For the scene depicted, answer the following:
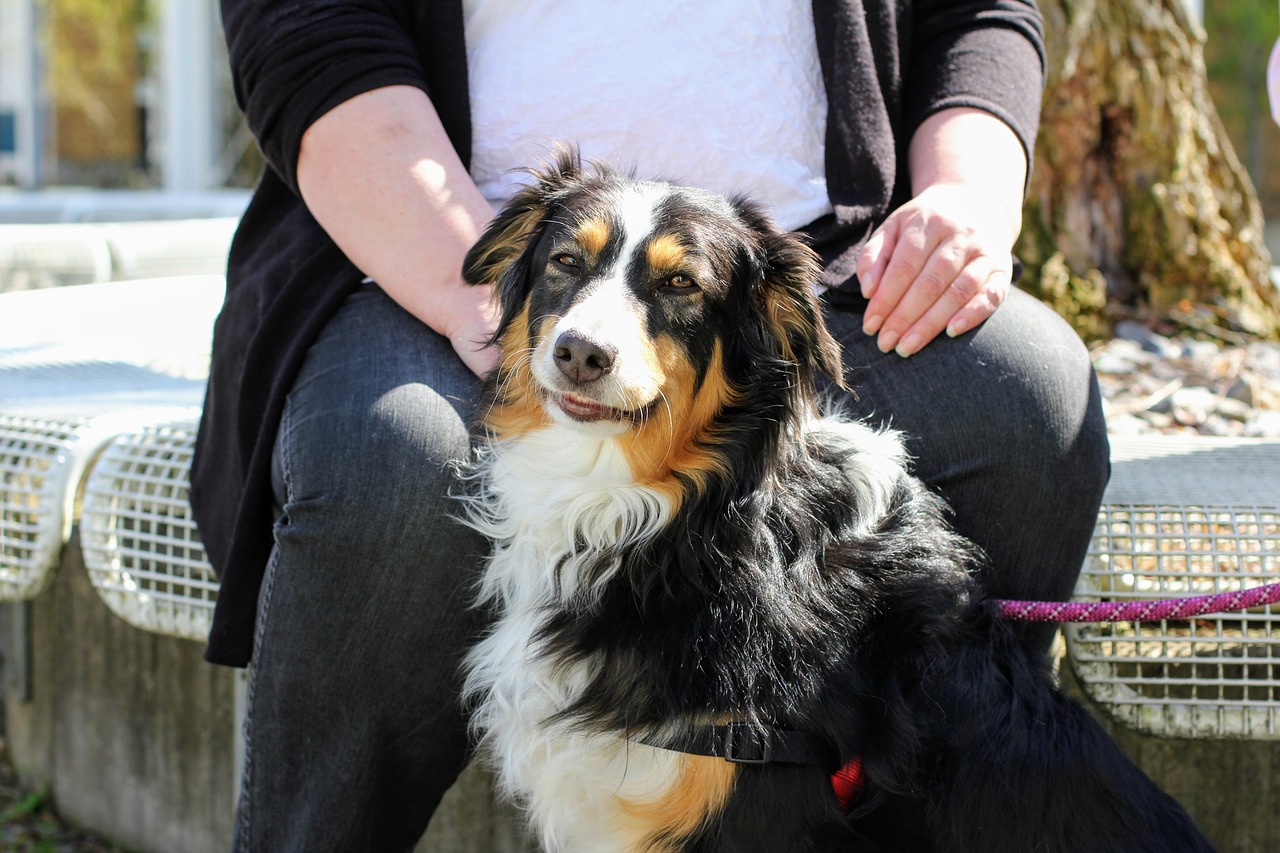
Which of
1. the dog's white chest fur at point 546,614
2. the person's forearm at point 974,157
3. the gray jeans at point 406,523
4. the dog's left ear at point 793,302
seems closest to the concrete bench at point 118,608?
the gray jeans at point 406,523

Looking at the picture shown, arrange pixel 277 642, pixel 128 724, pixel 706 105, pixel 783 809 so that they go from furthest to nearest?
pixel 128 724 → pixel 706 105 → pixel 277 642 → pixel 783 809

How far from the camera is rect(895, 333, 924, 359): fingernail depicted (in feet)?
6.76

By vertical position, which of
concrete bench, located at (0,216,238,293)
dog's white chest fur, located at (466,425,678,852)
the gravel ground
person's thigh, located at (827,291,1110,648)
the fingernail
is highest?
the fingernail

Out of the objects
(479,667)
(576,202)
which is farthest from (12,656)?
(576,202)

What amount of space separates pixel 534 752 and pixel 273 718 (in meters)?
0.43

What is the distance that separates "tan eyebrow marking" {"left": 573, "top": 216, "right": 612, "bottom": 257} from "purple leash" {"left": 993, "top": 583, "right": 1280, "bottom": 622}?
87 cm

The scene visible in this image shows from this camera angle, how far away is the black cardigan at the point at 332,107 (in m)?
2.12

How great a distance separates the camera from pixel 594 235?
1.94 metres

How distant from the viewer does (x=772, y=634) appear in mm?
1814

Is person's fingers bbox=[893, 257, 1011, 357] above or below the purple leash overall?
above

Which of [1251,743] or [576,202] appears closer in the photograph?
[576,202]

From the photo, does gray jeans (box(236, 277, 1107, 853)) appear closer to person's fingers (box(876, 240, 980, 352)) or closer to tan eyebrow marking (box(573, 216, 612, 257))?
person's fingers (box(876, 240, 980, 352))

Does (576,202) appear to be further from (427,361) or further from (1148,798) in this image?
(1148,798)

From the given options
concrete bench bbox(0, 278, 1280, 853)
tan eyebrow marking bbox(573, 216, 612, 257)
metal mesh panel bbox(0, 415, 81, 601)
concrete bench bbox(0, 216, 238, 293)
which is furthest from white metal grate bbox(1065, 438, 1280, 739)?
concrete bench bbox(0, 216, 238, 293)
